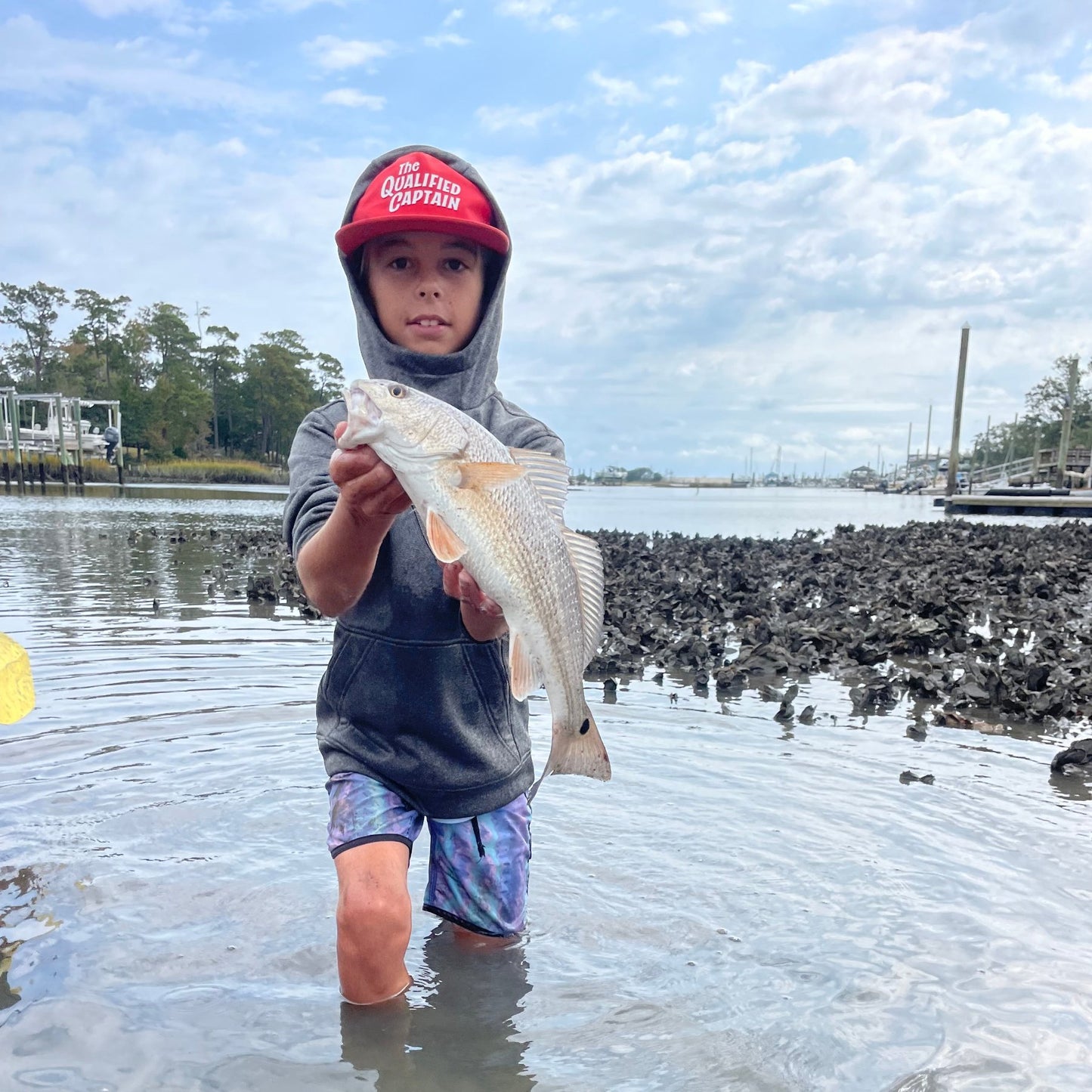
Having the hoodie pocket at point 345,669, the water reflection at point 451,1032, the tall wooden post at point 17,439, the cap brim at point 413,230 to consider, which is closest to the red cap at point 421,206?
the cap brim at point 413,230

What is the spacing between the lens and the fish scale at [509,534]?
247 cm

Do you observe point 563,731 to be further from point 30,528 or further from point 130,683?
point 30,528

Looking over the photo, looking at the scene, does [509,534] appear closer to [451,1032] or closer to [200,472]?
[451,1032]

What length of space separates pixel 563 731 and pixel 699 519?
46.1m

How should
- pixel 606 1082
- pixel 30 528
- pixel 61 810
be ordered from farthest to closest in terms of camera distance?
pixel 30 528
pixel 61 810
pixel 606 1082

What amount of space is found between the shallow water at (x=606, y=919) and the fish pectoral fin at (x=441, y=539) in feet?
5.23

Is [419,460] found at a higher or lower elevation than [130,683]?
higher

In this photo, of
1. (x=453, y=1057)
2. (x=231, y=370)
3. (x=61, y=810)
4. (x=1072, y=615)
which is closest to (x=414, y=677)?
(x=453, y=1057)

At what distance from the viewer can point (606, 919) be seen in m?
3.87

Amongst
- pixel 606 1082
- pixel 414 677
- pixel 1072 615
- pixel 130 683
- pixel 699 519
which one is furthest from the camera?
pixel 699 519

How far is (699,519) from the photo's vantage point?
48.3m

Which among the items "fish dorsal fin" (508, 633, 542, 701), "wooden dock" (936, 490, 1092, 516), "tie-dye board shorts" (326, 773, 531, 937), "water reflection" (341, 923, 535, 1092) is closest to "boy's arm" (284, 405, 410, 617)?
"fish dorsal fin" (508, 633, 542, 701)

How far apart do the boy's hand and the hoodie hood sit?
800mm

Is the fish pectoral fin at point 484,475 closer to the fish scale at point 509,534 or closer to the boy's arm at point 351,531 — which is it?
the fish scale at point 509,534
